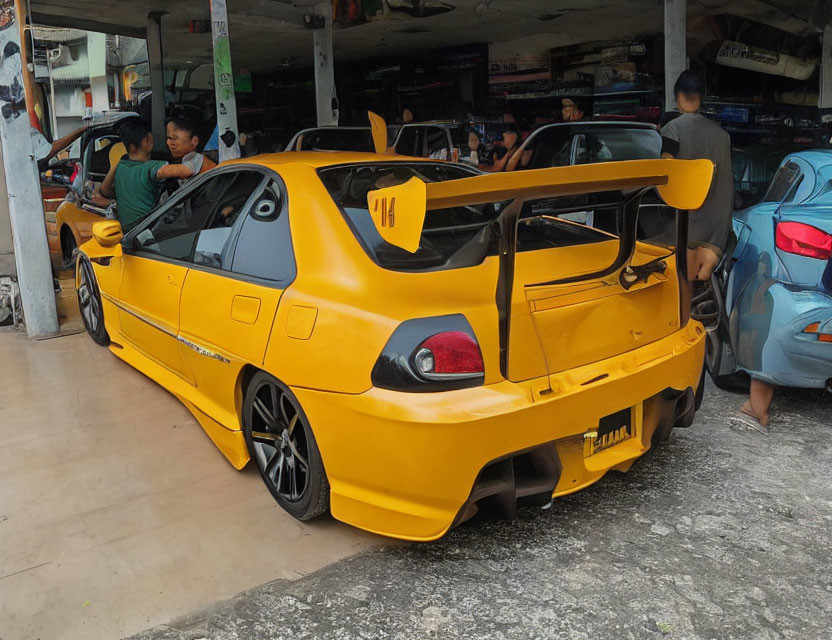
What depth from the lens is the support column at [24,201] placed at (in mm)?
5207

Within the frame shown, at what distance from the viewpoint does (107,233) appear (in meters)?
4.12

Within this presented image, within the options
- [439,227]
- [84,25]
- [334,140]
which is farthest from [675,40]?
[84,25]

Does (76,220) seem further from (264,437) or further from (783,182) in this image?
(783,182)

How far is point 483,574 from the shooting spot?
8.66ft

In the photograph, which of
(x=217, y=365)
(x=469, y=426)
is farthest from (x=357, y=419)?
(x=217, y=365)

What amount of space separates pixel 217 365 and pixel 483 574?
1476 mm

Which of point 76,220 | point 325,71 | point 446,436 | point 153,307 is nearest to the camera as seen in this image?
point 446,436

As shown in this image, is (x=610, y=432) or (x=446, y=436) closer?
(x=446, y=436)

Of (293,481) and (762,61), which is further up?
(762,61)

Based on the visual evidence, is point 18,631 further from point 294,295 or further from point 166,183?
Answer: point 166,183

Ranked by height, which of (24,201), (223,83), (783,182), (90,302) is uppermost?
(223,83)

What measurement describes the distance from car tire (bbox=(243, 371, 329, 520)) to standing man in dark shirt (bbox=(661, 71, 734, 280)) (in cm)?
274

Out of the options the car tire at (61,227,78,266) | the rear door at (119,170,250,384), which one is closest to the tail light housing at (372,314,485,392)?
the rear door at (119,170,250,384)

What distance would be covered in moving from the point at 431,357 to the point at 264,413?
97cm
